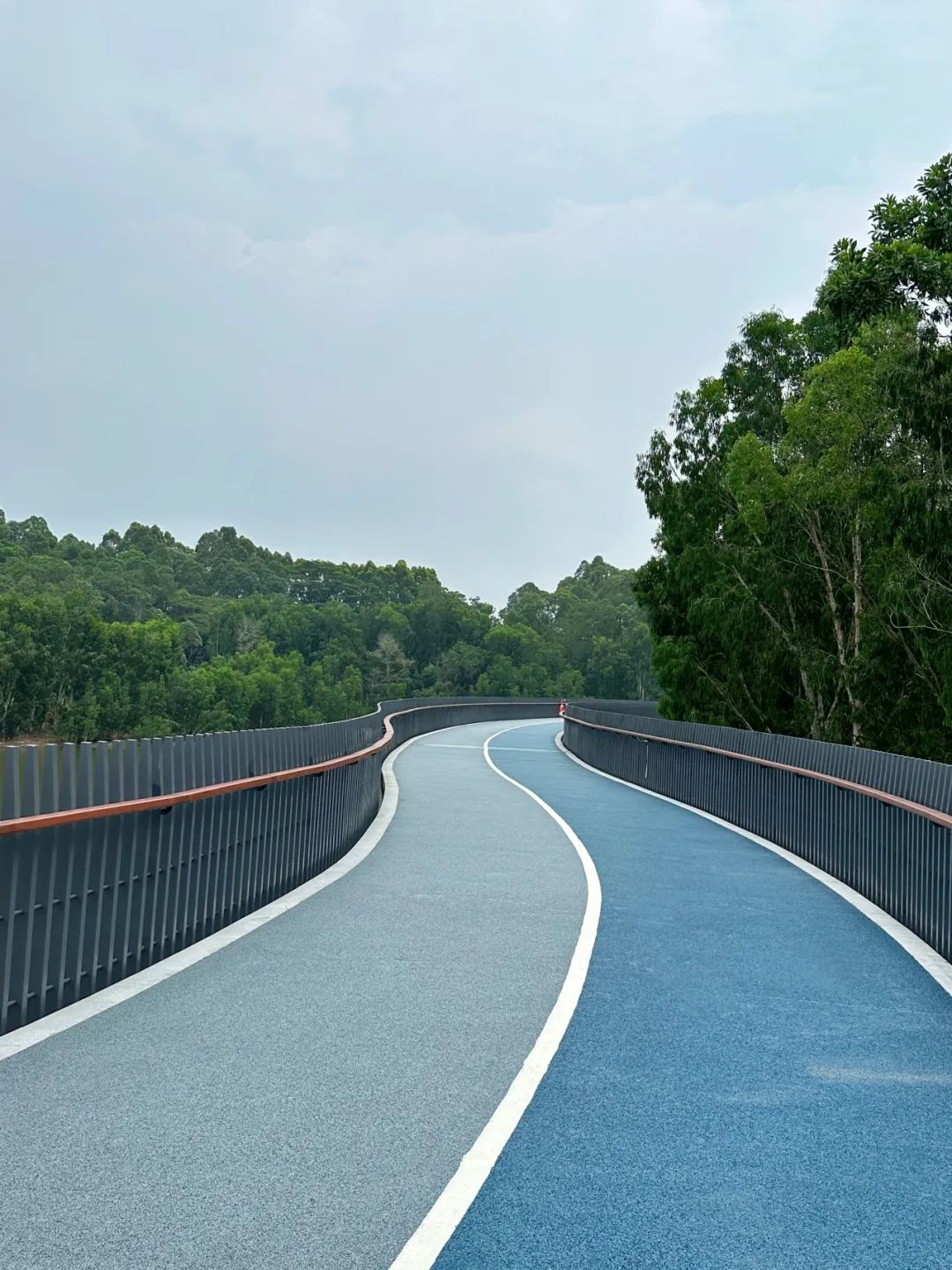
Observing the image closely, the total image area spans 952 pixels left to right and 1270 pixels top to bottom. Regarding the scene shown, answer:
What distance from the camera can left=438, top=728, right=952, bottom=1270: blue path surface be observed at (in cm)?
476

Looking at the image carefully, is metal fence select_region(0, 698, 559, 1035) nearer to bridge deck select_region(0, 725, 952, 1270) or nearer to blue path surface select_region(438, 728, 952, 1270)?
bridge deck select_region(0, 725, 952, 1270)

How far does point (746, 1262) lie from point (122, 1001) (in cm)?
441

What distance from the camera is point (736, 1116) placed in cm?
622

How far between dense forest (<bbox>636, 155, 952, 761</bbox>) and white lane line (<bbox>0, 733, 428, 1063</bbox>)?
17802mm

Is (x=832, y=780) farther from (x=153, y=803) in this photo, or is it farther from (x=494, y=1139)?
(x=494, y=1139)

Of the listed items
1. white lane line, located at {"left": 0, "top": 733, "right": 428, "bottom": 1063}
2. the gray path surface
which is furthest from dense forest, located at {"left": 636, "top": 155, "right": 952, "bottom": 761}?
the gray path surface

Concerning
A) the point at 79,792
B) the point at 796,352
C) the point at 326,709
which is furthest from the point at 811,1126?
the point at 326,709

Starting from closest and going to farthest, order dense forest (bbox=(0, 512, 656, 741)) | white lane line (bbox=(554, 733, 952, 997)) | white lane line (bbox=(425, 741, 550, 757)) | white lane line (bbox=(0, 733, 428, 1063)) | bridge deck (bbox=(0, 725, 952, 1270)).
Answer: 1. bridge deck (bbox=(0, 725, 952, 1270))
2. white lane line (bbox=(0, 733, 428, 1063))
3. white lane line (bbox=(554, 733, 952, 997))
4. white lane line (bbox=(425, 741, 550, 757))
5. dense forest (bbox=(0, 512, 656, 741))

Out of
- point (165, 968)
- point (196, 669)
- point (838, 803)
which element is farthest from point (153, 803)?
point (196, 669)

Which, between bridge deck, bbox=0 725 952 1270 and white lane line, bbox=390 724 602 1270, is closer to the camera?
white lane line, bbox=390 724 602 1270

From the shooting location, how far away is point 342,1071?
668 centimetres

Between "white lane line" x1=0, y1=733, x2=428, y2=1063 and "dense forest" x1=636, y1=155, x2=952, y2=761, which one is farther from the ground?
"dense forest" x1=636, y1=155, x2=952, y2=761

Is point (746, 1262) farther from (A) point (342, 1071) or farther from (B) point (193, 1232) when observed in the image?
(A) point (342, 1071)

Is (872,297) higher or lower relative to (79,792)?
higher
